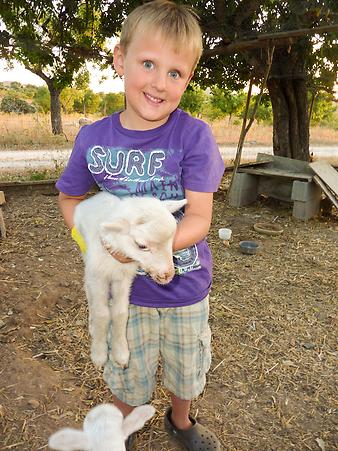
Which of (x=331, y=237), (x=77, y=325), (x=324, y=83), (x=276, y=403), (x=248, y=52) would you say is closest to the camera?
(x=276, y=403)

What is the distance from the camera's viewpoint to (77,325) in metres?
3.89

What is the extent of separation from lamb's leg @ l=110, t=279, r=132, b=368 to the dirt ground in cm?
84

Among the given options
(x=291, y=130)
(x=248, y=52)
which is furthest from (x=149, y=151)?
(x=291, y=130)

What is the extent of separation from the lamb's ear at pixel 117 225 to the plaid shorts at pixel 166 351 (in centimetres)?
66

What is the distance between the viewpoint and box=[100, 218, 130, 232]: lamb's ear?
63.2 inches

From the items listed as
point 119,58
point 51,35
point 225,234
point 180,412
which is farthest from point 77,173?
point 51,35

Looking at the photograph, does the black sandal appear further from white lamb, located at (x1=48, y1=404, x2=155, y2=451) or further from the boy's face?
the boy's face

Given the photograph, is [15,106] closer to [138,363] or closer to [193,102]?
[193,102]

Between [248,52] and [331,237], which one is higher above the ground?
[248,52]

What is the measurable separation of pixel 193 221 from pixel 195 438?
140cm

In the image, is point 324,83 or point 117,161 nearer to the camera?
point 117,161

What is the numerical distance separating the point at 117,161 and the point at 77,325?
2.32 meters

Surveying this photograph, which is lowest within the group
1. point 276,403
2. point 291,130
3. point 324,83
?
point 276,403

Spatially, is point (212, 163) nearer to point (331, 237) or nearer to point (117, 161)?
point (117, 161)
